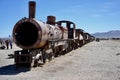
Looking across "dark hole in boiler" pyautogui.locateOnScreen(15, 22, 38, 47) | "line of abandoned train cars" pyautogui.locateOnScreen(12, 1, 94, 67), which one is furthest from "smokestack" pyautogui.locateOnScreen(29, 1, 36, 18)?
"dark hole in boiler" pyautogui.locateOnScreen(15, 22, 38, 47)

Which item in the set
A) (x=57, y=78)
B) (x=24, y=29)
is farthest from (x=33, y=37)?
(x=57, y=78)

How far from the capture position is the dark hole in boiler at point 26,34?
17.0 meters

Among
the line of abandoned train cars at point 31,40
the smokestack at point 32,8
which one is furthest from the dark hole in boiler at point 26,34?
the smokestack at point 32,8

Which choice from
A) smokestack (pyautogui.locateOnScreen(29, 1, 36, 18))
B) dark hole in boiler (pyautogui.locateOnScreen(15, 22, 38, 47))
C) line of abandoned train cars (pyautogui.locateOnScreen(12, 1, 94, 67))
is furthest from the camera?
smokestack (pyautogui.locateOnScreen(29, 1, 36, 18))

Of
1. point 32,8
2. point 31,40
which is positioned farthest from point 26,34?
point 32,8

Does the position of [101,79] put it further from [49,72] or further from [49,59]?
A: [49,59]

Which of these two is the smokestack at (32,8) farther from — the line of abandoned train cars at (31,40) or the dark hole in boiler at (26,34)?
the dark hole in boiler at (26,34)

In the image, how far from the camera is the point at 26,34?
17.6 metres

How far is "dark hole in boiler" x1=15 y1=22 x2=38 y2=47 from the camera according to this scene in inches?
667

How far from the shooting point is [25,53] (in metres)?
16.7

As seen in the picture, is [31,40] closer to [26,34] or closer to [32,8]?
[26,34]

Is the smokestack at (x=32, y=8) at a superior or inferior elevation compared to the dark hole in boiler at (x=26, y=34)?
superior

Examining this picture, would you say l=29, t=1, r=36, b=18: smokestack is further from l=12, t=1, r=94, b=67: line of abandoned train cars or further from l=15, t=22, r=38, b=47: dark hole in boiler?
l=15, t=22, r=38, b=47: dark hole in boiler

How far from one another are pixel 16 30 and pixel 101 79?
22.5 feet
